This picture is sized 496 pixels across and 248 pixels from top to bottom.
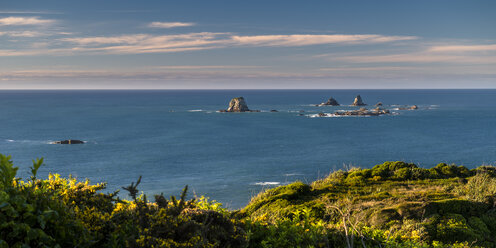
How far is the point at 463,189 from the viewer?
47.4 feet

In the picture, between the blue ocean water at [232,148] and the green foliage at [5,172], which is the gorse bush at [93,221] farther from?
the blue ocean water at [232,148]

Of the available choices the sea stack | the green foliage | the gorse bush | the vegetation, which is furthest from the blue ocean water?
the green foliage

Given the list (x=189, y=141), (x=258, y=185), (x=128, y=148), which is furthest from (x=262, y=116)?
(x=258, y=185)

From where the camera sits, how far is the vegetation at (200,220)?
→ 470 cm

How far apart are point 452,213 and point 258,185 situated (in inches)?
1991

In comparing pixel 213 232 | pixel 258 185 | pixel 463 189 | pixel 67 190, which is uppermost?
pixel 67 190

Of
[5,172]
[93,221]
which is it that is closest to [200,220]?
[93,221]

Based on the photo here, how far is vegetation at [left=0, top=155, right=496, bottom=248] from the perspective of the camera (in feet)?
15.4

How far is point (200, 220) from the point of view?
6211mm

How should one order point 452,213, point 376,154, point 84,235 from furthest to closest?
point 376,154 → point 452,213 → point 84,235

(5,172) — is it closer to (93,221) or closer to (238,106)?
(93,221)

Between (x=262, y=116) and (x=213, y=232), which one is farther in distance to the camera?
(x=262, y=116)

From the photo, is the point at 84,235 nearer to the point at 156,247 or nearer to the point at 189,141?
the point at 156,247

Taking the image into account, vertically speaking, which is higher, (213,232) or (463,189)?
(213,232)
